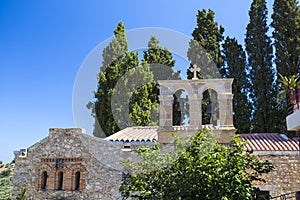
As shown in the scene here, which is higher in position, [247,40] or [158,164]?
[247,40]

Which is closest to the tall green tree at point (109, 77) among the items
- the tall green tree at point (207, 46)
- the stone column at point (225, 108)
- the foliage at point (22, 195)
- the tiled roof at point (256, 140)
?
the tiled roof at point (256, 140)

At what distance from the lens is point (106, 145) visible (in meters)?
7.60

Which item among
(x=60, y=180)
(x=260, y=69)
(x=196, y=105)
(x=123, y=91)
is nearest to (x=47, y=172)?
(x=60, y=180)

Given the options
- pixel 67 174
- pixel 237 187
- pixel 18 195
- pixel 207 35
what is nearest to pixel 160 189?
pixel 237 187

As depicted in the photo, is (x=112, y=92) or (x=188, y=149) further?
(x=112, y=92)

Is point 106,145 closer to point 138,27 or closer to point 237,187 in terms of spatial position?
point 138,27

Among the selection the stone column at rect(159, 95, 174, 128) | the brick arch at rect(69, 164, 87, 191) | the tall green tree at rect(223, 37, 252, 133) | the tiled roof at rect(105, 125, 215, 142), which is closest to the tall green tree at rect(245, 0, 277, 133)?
the tall green tree at rect(223, 37, 252, 133)

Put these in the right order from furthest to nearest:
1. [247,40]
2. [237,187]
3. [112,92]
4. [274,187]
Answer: [247,40]
[112,92]
[274,187]
[237,187]

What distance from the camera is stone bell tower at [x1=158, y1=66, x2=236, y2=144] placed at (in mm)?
6727

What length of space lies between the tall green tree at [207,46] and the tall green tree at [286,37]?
2.60m

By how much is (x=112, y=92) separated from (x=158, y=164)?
733cm

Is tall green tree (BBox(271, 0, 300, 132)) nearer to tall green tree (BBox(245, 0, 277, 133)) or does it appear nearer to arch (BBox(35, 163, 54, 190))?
tall green tree (BBox(245, 0, 277, 133))

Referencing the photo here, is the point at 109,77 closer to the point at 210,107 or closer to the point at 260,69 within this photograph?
the point at 210,107

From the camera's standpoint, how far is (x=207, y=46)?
14.3 meters
